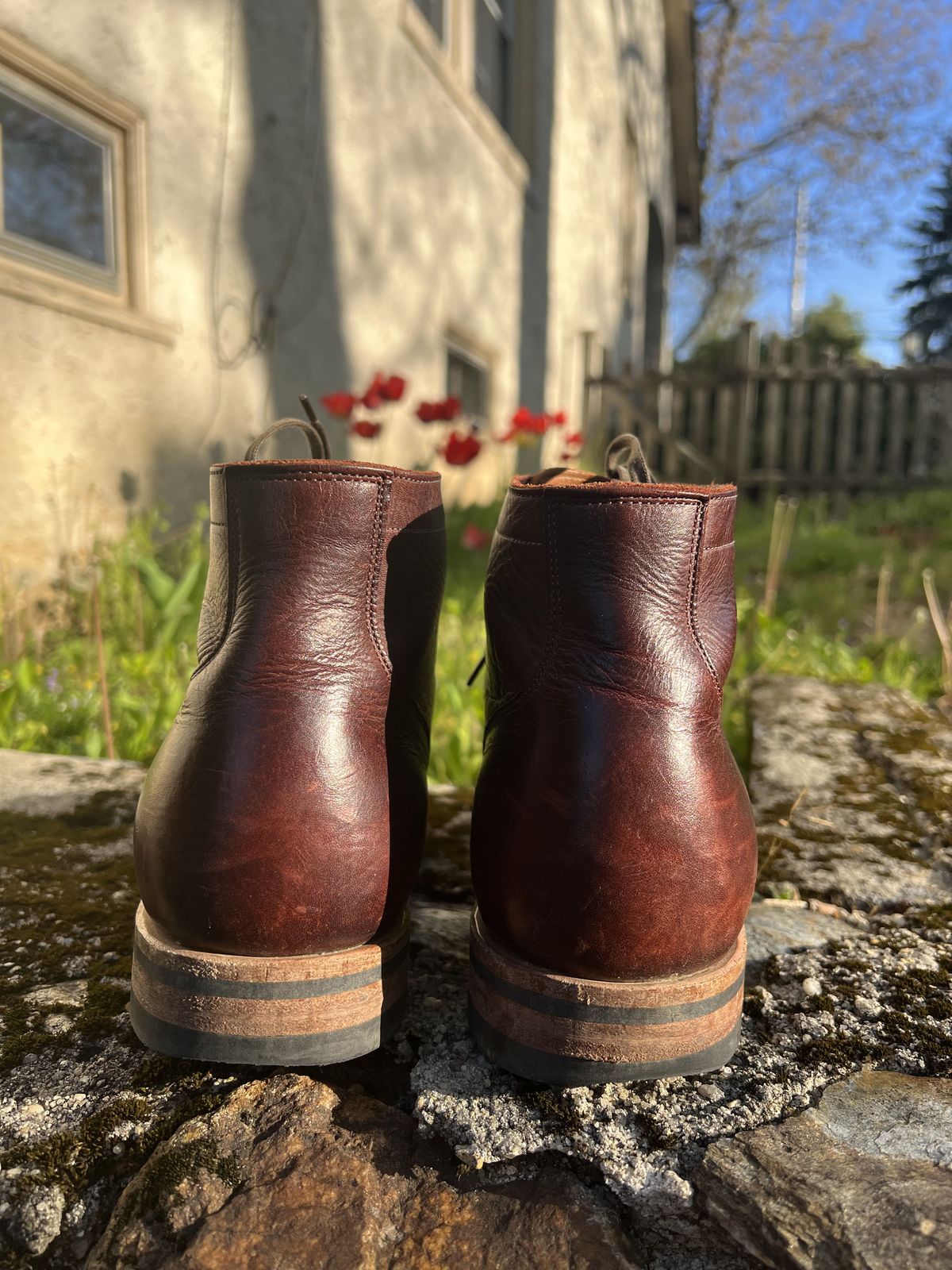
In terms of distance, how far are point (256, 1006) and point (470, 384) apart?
6.48 meters

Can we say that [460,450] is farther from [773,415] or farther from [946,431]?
[946,431]

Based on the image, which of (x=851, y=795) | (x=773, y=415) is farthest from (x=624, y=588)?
(x=773, y=415)

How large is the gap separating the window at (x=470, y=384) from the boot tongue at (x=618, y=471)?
5.66 meters

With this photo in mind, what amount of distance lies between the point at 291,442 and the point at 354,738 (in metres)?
3.42

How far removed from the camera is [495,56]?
22.2ft

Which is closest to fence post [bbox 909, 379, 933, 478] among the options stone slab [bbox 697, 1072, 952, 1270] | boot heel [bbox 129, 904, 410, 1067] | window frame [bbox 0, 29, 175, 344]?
window frame [bbox 0, 29, 175, 344]

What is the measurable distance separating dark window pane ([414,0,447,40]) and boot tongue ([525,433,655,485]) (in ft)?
18.5

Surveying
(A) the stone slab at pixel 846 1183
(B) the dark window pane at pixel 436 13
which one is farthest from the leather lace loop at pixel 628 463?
(B) the dark window pane at pixel 436 13

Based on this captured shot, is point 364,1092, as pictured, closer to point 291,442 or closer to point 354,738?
point 354,738

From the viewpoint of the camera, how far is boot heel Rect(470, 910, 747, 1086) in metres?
0.81

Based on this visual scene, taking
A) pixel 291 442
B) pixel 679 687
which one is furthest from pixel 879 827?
pixel 291 442

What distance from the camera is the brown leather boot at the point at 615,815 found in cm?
82

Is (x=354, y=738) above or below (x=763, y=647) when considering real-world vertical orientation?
above

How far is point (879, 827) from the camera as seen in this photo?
152cm
